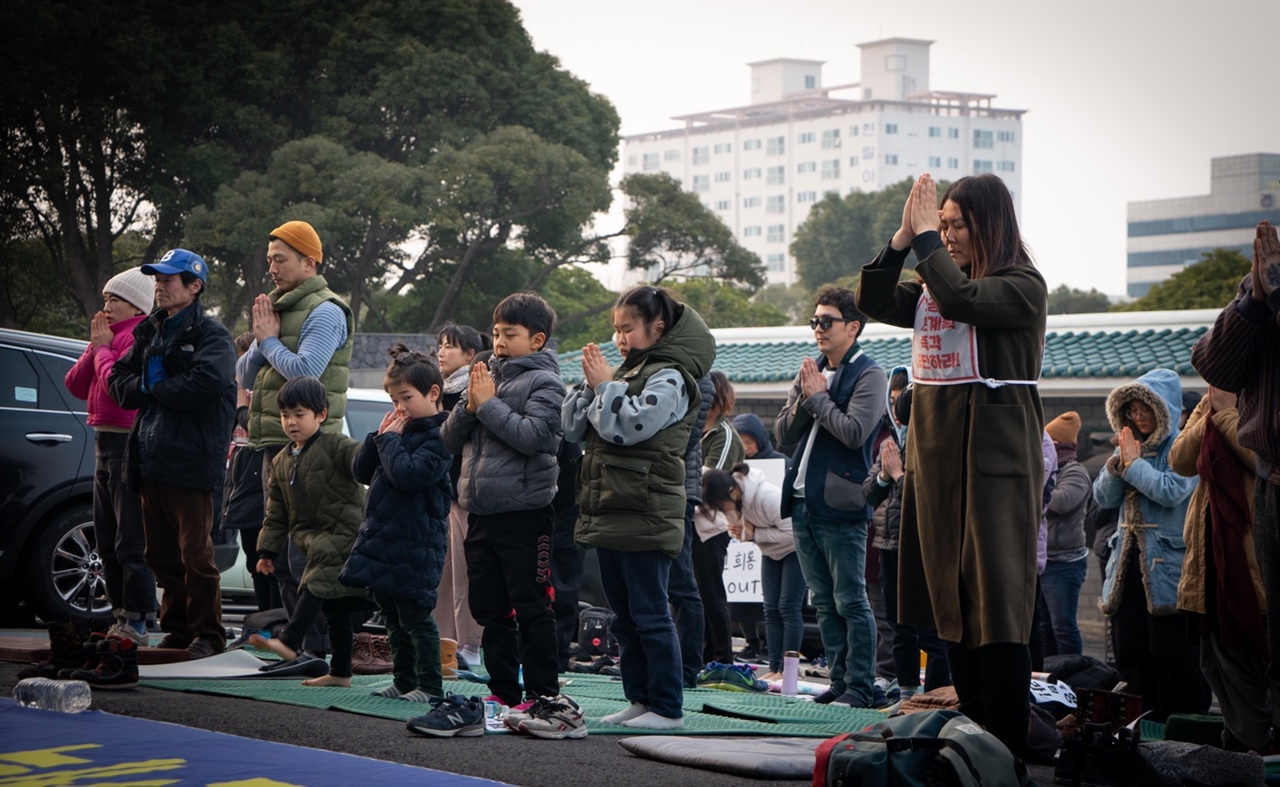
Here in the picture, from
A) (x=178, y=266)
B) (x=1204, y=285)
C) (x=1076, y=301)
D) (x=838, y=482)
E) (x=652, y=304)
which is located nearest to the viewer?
(x=652, y=304)

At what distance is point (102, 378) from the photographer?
7.27m

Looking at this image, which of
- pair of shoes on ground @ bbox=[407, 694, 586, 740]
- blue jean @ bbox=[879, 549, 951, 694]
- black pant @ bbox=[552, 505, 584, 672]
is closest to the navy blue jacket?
blue jean @ bbox=[879, 549, 951, 694]

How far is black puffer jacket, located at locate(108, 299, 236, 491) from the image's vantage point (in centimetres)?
667

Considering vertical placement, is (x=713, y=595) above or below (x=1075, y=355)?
below

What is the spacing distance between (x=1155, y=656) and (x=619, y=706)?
90.1 inches

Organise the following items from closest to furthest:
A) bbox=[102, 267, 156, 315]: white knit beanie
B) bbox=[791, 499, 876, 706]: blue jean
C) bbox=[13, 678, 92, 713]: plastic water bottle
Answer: bbox=[13, 678, 92, 713]: plastic water bottle, bbox=[791, 499, 876, 706]: blue jean, bbox=[102, 267, 156, 315]: white knit beanie

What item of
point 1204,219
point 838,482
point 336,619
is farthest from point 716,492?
point 1204,219

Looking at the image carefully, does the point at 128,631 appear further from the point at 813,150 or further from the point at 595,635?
the point at 813,150

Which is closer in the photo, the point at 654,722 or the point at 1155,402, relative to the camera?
the point at 654,722

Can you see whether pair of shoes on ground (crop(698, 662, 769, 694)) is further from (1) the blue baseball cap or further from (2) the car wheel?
(2) the car wheel

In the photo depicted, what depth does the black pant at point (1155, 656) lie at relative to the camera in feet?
20.7

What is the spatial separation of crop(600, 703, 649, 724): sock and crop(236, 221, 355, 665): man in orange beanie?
1988mm

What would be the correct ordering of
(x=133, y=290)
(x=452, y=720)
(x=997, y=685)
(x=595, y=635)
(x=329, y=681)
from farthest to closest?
(x=595, y=635) < (x=133, y=290) < (x=329, y=681) < (x=452, y=720) < (x=997, y=685)

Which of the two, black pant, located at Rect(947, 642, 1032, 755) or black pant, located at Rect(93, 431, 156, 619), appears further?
black pant, located at Rect(93, 431, 156, 619)
